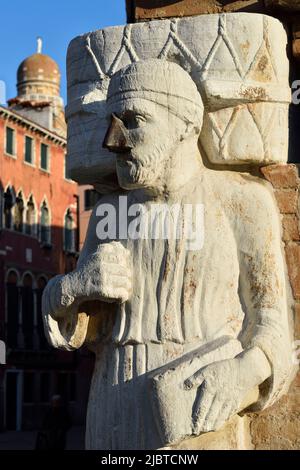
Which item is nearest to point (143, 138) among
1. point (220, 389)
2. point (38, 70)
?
point (220, 389)

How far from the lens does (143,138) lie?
11.2 feet

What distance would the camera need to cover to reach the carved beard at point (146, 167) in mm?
3404

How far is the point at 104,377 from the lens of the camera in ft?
11.4

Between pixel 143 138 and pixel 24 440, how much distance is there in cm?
2477

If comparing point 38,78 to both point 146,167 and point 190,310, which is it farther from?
point 190,310

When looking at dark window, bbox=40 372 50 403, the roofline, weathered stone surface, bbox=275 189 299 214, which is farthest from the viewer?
dark window, bbox=40 372 50 403

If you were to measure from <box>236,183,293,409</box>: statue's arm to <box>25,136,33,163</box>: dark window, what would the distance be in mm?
32960

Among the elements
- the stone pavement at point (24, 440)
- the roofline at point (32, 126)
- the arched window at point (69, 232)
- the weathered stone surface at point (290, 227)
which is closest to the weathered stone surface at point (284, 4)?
the weathered stone surface at point (290, 227)

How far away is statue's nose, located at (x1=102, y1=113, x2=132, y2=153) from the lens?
3.40 metres

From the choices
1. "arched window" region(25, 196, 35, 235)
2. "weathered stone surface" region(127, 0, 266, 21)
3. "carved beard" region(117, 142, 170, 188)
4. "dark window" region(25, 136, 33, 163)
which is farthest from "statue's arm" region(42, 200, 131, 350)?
"dark window" region(25, 136, 33, 163)

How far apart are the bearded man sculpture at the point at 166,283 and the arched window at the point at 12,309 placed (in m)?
30.2

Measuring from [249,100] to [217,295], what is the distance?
74 cm

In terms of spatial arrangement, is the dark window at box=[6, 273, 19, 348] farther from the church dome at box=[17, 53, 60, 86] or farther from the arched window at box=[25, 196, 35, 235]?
the church dome at box=[17, 53, 60, 86]

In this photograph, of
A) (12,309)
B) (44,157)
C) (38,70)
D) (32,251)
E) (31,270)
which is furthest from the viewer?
(38,70)
